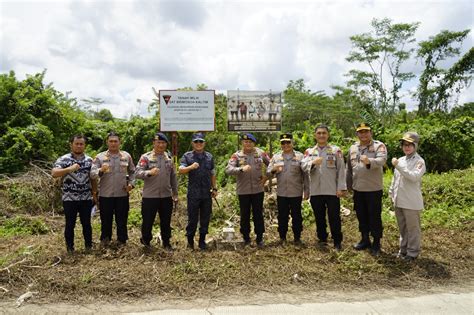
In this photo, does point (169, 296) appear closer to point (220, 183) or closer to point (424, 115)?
point (220, 183)

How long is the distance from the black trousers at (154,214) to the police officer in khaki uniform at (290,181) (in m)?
1.56

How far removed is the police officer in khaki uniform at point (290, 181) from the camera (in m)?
5.28

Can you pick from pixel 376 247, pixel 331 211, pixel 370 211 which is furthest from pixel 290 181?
pixel 376 247

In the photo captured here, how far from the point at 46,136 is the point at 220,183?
15.8ft

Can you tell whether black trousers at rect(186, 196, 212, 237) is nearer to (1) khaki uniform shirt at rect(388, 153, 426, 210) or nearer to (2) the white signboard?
(1) khaki uniform shirt at rect(388, 153, 426, 210)

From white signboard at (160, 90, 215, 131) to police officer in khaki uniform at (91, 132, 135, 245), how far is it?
2.67m

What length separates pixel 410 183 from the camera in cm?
469

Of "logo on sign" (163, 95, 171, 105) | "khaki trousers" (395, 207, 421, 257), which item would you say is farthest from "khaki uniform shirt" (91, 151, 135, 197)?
"khaki trousers" (395, 207, 421, 257)

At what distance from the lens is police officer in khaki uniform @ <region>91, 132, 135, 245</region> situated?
5.04 meters

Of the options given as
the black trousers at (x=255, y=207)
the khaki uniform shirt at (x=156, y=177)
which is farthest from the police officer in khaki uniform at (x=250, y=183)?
the khaki uniform shirt at (x=156, y=177)

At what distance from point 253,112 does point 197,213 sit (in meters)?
3.30

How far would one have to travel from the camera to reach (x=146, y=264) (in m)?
4.53

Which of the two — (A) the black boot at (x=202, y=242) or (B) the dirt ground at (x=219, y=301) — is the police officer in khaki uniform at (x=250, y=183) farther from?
(B) the dirt ground at (x=219, y=301)

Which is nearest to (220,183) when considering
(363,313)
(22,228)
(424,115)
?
(22,228)
